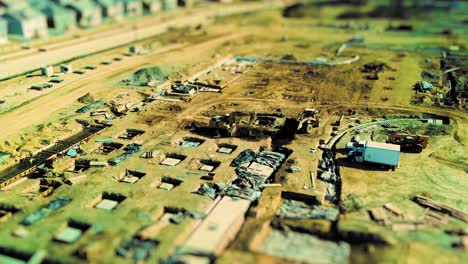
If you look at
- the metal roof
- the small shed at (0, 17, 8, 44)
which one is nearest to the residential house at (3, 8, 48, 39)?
the small shed at (0, 17, 8, 44)

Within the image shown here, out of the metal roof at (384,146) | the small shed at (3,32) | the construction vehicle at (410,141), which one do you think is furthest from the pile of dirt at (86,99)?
the small shed at (3,32)

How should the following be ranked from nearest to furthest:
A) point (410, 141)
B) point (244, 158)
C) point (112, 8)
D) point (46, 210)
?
point (46, 210), point (244, 158), point (410, 141), point (112, 8)

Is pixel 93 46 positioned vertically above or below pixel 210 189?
above

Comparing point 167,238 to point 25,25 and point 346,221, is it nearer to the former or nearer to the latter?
point 346,221

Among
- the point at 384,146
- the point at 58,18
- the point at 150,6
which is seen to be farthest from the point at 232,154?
the point at 150,6

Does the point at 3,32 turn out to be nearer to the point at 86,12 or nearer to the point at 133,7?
the point at 86,12

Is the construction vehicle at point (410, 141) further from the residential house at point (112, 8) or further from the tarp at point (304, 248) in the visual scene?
the residential house at point (112, 8)
